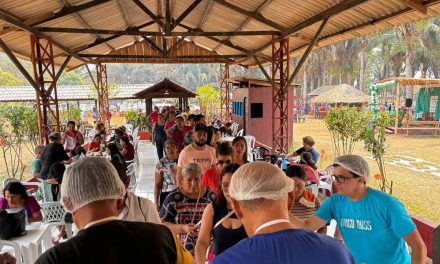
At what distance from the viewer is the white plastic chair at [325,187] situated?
525cm

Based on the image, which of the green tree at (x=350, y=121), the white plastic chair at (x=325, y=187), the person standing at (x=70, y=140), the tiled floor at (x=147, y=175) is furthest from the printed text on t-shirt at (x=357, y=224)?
the person standing at (x=70, y=140)

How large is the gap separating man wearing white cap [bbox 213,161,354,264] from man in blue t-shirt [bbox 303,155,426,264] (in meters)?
0.83

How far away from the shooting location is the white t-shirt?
12.4 feet

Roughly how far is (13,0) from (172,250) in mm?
5521

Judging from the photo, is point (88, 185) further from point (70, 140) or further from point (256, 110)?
point (256, 110)

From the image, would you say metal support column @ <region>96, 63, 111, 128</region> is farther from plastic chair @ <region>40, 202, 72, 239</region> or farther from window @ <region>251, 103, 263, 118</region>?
plastic chair @ <region>40, 202, 72, 239</region>

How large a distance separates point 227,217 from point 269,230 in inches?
33.0

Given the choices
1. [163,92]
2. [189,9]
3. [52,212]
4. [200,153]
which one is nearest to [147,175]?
[189,9]

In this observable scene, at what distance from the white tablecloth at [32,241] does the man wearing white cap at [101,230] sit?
159 cm

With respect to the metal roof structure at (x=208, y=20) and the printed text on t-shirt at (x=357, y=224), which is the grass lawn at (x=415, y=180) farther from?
the printed text on t-shirt at (x=357, y=224)

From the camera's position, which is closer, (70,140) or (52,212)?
(52,212)

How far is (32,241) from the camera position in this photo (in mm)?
2486

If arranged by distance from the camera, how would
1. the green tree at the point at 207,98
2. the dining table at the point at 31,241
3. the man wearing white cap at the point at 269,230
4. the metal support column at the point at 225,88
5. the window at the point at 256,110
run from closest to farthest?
the man wearing white cap at the point at 269,230 < the dining table at the point at 31,241 < the window at the point at 256,110 < the metal support column at the point at 225,88 < the green tree at the point at 207,98

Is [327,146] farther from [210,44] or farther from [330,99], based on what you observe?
[330,99]
